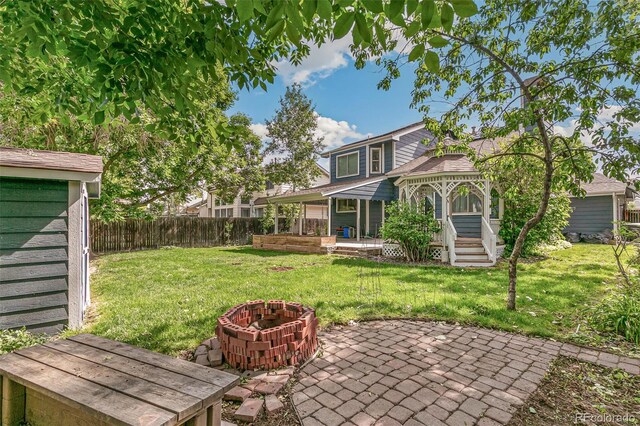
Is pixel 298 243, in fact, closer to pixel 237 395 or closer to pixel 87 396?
pixel 237 395

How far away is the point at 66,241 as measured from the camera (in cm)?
406

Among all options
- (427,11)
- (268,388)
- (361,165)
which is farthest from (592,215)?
(427,11)

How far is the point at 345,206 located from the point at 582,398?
639 inches

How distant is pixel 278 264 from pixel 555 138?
26.1 ft

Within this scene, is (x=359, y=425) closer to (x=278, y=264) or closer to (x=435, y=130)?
(x=435, y=130)

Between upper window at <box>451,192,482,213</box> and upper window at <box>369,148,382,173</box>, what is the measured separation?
5.04 m

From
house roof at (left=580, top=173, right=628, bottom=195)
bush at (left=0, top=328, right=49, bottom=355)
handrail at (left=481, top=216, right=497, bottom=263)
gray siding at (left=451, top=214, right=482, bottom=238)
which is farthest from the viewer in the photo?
house roof at (left=580, top=173, right=628, bottom=195)

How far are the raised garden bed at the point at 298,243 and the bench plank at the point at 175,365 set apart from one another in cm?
1081

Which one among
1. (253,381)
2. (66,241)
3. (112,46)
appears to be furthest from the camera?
(66,241)

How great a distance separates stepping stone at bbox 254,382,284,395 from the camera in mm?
2736

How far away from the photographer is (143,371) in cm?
201

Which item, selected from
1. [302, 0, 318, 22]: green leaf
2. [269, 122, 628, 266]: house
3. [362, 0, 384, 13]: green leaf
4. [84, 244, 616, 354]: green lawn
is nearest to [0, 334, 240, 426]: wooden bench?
[84, 244, 616, 354]: green lawn

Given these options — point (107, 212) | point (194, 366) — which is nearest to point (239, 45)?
point (194, 366)

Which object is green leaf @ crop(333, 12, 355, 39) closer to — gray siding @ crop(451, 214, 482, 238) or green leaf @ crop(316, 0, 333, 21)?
green leaf @ crop(316, 0, 333, 21)
